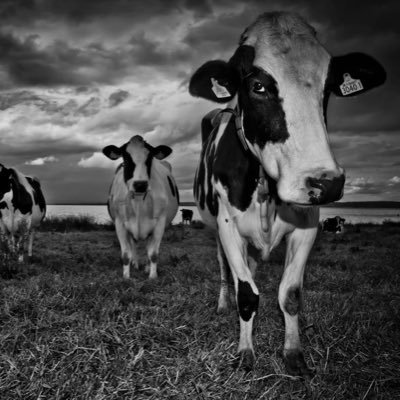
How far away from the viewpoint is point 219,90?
3.29 m

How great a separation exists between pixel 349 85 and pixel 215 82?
1.04m

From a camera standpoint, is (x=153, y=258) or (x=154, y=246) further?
(x=154, y=246)

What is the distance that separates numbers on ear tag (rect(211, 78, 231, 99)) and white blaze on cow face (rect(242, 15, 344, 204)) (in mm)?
353

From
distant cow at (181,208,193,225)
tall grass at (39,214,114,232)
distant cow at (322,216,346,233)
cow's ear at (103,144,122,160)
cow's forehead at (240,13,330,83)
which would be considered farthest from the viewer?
distant cow at (181,208,193,225)

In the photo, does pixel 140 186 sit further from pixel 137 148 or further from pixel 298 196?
pixel 298 196

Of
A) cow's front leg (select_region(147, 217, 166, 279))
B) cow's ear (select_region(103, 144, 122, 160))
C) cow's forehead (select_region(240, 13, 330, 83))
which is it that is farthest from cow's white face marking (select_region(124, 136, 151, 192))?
cow's forehead (select_region(240, 13, 330, 83))

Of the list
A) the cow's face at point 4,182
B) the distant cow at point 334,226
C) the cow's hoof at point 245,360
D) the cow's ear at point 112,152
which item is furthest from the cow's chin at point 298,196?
the distant cow at point 334,226

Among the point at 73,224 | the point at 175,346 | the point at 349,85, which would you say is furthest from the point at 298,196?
the point at 73,224

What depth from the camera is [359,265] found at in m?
8.23

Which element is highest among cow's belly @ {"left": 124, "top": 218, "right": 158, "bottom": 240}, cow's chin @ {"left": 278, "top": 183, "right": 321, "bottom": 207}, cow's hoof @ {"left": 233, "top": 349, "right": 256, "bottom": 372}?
cow's chin @ {"left": 278, "top": 183, "right": 321, "bottom": 207}

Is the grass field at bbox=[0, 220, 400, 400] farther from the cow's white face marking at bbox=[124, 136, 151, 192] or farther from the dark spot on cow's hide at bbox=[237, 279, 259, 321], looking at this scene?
the cow's white face marking at bbox=[124, 136, 151, 192]

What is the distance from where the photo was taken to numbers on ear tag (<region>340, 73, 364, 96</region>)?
3.41m

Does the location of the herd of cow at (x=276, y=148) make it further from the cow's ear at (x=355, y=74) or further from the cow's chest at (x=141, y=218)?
the cow's chest at (x=141, y=218)

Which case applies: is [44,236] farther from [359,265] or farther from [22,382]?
[22,382]
